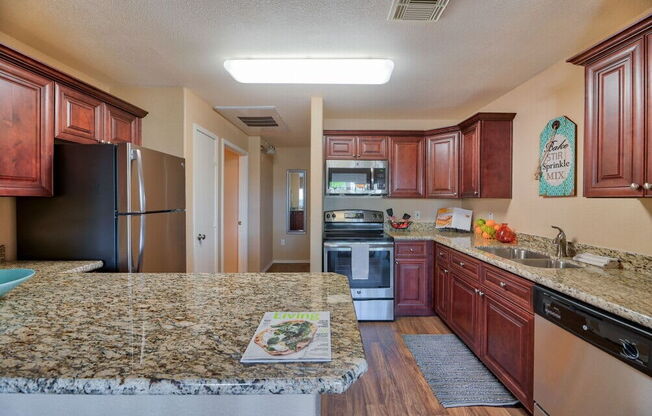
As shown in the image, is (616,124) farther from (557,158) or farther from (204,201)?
(204,201)

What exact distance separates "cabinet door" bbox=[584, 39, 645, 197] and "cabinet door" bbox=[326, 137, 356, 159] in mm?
2230

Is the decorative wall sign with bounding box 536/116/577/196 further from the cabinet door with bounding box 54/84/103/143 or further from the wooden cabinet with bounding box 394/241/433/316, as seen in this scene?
the cabinet door with bounding box 54/84/103/143

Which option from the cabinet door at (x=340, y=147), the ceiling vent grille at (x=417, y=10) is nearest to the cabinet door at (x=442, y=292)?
the cabinet door at (x=340, y=147)

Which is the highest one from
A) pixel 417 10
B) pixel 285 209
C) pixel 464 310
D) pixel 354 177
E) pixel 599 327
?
pixel 417 10

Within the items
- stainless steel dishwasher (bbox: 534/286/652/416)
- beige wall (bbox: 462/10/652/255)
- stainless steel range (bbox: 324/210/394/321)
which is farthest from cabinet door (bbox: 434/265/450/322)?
stainless steel dishwasher (bbox: 534/286/652/416)

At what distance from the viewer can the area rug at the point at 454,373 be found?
1948mm

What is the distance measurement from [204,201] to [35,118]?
1.65m

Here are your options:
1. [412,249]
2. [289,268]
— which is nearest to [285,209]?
[289,268]

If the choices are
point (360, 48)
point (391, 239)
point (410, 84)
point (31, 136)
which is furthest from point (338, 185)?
point (31, 136)

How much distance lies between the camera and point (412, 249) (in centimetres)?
320

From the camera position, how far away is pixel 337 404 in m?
1.93

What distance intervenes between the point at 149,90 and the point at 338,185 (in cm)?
211

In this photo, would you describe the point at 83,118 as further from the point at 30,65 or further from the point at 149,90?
the point at 149,90

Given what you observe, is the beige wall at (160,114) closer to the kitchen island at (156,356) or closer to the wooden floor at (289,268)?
the kitchen island at (156,356)
